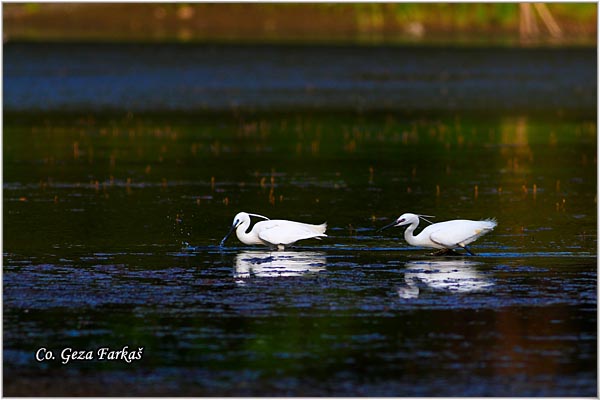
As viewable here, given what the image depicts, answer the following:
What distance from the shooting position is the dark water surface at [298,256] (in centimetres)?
992

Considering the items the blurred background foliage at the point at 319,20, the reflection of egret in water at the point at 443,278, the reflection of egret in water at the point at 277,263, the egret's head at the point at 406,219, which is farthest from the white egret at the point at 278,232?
the blurred background foliage at the point at 319,20

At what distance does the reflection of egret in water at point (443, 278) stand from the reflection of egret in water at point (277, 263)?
0.89 m

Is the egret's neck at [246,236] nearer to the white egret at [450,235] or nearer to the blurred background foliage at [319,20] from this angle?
the white egret at [450,235]

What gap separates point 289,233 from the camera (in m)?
14.2

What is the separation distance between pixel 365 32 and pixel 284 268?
64045 millimetres

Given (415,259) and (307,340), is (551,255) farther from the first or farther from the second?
(307,340)

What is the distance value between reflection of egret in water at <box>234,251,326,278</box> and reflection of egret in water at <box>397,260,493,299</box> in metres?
0.89

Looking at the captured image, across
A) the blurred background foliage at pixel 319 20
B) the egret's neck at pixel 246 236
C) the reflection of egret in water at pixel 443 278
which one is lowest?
the reflection of egret in water at pixel 443 278

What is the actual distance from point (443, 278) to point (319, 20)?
219 ft

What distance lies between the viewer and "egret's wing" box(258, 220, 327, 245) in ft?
46.6

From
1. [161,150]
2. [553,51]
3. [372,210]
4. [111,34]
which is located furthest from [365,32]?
[372,210]

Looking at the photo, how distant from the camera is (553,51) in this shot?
190ft

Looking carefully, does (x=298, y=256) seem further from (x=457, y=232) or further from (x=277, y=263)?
(x=457, y=232)

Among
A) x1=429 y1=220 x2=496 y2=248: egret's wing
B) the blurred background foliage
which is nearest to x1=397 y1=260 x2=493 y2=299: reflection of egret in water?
x1=429 y1=220 x2=496 y2=248: egret's wing
